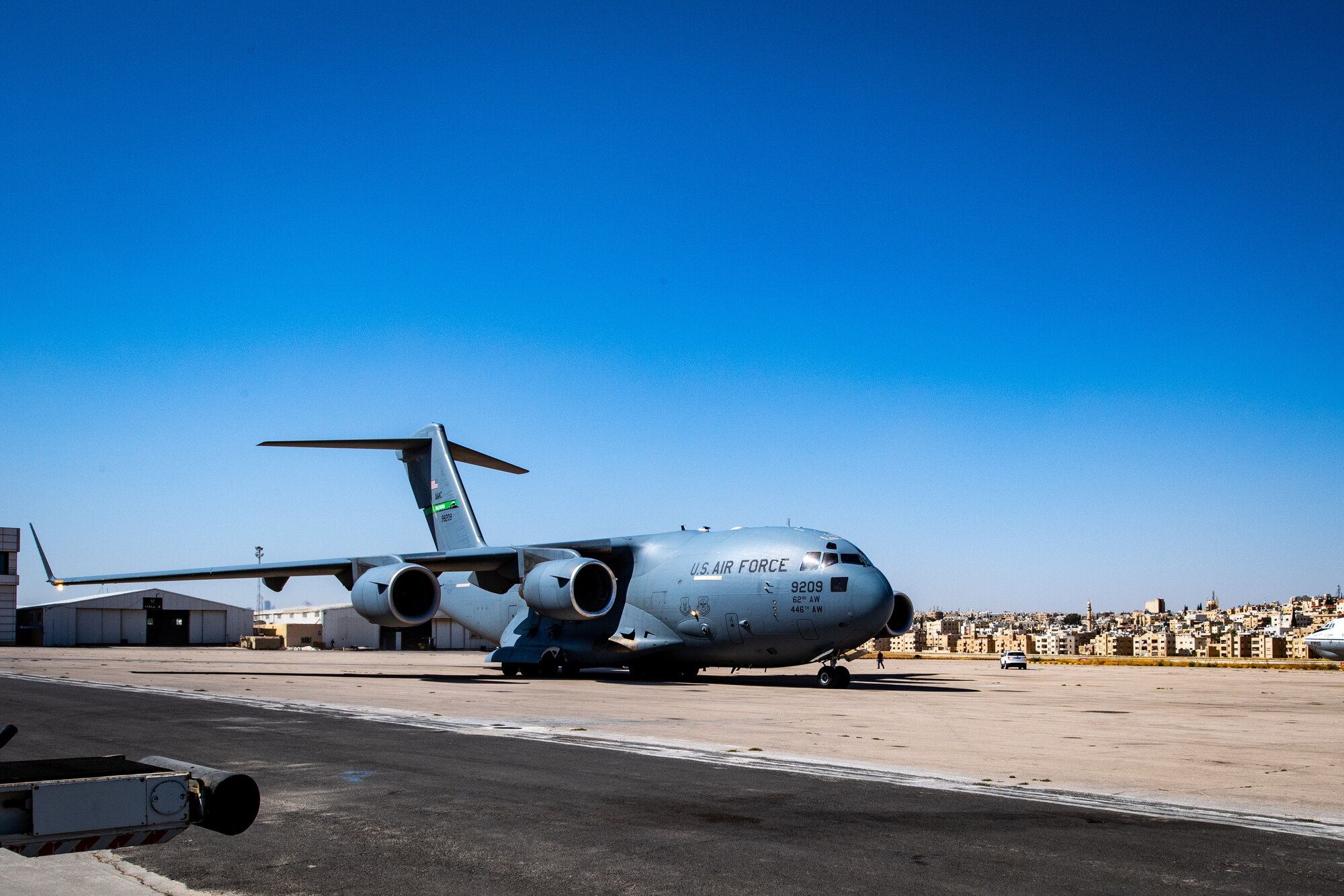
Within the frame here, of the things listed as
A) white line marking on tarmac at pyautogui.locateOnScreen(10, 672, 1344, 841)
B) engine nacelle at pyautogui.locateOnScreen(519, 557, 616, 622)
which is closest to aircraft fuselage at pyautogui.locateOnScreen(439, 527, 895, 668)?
engine nacelle at pyautogui.locateOnScreen(519, 557, 616, 622)

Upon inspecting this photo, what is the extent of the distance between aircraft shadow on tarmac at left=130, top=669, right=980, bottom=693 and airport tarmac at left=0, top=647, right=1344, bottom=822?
10 cm

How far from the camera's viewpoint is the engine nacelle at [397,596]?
1158 inches

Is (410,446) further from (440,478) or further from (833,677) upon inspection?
(833,677)

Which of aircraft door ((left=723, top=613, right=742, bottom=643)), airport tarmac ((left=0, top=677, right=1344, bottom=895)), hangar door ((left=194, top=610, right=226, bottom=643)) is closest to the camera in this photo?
airport tarmac ((left=0, top=677, right=1344, bottom=895))

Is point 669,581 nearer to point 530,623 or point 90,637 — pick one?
point 530,623

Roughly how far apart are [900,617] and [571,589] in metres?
8.16

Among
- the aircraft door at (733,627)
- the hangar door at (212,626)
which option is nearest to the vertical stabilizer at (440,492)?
the aircraft door at (733,627)

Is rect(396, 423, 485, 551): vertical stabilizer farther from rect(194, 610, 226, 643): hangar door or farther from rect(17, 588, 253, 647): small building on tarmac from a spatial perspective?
rect(194, 610, 226, 643): hangar door

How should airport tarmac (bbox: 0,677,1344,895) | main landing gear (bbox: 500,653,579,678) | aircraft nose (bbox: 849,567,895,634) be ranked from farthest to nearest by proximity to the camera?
main landing gear (bbox: 500,653,579,678), aircraft nose (bbox: 849,567,895,634), airport tarmac (bbox: 0,677,1344,895)

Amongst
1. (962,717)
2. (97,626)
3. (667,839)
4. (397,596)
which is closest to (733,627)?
(397,596)

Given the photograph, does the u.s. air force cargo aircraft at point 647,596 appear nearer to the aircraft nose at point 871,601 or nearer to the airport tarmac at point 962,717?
the aircraft nose at point 871,601

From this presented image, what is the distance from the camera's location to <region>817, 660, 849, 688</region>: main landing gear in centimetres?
2698

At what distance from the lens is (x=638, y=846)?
759 centimetres

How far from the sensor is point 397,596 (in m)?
29.7
